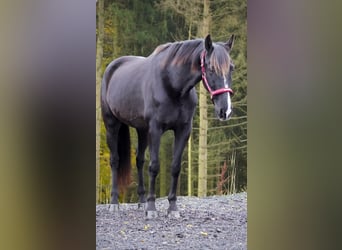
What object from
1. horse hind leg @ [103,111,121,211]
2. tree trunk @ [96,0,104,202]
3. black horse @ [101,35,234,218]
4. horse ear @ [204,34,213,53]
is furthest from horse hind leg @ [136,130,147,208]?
horse ear @ [204,34,213,53]

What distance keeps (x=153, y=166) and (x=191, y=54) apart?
65cm

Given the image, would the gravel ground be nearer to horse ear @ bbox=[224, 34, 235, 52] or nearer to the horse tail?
the horse tail

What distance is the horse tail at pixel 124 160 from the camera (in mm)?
2613

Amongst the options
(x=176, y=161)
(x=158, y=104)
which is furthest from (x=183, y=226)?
(x=158, y=104)

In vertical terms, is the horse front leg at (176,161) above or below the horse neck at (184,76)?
below

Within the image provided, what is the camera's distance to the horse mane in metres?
2.56

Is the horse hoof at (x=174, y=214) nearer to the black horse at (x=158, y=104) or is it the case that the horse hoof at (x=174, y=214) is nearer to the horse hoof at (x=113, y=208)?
the black horse at (x=158, y=104)

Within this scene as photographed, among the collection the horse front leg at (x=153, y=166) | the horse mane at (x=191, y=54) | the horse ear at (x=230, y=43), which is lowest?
the horse front leg at (x=153, y=166)

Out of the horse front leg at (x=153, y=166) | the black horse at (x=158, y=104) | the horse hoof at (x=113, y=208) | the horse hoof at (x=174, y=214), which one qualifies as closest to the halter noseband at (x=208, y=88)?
the black horse at (x=158, y=104)

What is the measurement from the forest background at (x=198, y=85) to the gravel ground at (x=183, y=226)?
0.06m
